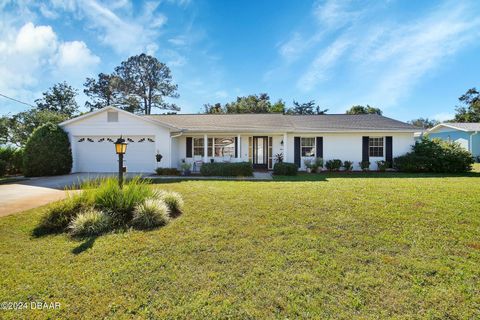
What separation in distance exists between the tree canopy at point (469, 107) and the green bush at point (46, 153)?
58.0m

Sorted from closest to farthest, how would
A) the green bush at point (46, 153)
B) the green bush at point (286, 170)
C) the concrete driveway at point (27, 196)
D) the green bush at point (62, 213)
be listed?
the green bush at point (62, 213)
the concrete driveway at point (27, 196)
the green bush at point (46, 153)
the green bush at point (286, 170)

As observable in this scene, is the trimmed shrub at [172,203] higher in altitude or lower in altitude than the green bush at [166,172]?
lower

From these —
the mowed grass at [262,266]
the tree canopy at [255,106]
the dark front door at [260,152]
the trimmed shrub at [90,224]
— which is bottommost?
the mowed grass at [262,266]

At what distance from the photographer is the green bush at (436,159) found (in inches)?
505

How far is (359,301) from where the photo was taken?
2.53 m

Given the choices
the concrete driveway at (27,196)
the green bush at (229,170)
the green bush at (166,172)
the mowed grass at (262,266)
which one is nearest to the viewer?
the mowed grass at (262,266)

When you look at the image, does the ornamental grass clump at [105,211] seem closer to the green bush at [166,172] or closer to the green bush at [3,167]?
the green bush at [166,172]

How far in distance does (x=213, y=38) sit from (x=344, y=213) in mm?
12445

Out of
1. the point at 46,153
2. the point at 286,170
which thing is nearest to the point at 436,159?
the point at 286,170

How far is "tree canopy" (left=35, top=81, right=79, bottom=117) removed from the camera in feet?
110

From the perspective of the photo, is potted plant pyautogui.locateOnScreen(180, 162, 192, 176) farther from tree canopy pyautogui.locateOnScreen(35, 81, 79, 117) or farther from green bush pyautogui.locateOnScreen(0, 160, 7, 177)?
tree canopy pyautogui.locateOnScreen(35, 81, 79, 117)

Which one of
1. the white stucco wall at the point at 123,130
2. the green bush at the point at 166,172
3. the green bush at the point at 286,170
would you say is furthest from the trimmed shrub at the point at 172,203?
the white stucco wall at the point at 123,130

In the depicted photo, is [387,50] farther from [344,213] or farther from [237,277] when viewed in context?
[237,277]

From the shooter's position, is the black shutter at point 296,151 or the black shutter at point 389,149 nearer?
the black shutter at point 389,149
